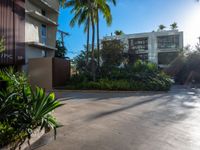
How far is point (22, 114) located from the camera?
419 cm

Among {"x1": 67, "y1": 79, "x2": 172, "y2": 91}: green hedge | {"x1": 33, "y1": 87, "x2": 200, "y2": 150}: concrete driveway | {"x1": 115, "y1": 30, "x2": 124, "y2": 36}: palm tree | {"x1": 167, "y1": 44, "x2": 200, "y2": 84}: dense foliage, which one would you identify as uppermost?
{"x1": 115, "y1": 30, "x2": 124, "y2": 36}: palm tree

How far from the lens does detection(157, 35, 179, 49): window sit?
133 ft

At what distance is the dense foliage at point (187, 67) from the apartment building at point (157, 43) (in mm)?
12894

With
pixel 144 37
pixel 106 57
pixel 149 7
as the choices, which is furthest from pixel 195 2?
pixel 144 37

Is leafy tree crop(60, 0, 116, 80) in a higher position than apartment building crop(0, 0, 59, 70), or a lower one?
higher

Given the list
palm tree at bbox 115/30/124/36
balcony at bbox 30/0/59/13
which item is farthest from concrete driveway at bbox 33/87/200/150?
palm tree at bbox 115/30/124/36

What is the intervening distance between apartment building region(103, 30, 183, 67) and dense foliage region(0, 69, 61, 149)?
36254 mm

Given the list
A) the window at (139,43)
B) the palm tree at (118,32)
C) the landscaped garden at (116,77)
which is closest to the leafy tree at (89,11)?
the landscaped garden at (116,77)

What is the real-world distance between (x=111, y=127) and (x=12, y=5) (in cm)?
1285

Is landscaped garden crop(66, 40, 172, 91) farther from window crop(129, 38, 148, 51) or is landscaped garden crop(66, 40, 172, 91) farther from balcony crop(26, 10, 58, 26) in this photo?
window crop(129, 38, 148, 51)

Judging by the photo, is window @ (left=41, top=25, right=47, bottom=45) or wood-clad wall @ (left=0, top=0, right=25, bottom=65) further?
window @ (left=41, top=25, right=47, bottom=45)

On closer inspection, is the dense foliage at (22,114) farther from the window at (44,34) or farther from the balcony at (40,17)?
the window at (44,34)

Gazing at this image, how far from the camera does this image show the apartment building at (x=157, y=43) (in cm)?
4062

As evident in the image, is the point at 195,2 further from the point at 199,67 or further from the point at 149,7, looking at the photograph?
the point at 199,67
